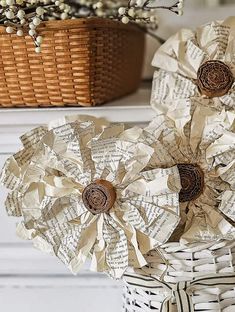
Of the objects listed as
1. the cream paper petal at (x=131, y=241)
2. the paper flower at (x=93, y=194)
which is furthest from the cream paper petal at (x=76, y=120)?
the cream paper petal at (x=131, y=241)

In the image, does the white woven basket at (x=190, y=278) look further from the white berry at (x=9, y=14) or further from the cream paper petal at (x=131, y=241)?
the white berry at (x=9, y=14)

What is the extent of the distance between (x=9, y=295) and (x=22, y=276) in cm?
3

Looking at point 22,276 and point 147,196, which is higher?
point 147,196

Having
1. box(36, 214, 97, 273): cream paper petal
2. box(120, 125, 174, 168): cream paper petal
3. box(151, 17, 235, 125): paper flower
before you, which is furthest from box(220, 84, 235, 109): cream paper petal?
box(36, 214, 97, 273): cream paper petal

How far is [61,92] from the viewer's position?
2.72 feet

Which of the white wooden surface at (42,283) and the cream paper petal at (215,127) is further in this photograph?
the white wooden surface at (42,283)

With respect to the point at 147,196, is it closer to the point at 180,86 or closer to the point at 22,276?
the point at 180,86

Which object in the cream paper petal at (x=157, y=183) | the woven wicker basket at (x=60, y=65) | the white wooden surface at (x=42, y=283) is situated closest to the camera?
the cream paper petal at (x=157, y=183)

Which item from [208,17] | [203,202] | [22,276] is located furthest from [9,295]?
[208,17]

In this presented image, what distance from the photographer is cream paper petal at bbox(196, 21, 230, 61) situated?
79 centimetres

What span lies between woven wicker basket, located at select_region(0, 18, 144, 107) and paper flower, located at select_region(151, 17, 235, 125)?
0.07 metres

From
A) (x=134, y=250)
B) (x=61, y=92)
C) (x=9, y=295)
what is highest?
(x=61, y=92)

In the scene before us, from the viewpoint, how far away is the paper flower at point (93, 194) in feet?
2.29

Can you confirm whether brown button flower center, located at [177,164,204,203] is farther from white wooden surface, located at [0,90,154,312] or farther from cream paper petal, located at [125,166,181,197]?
white wooden surface, located at [0,90,154,312]
